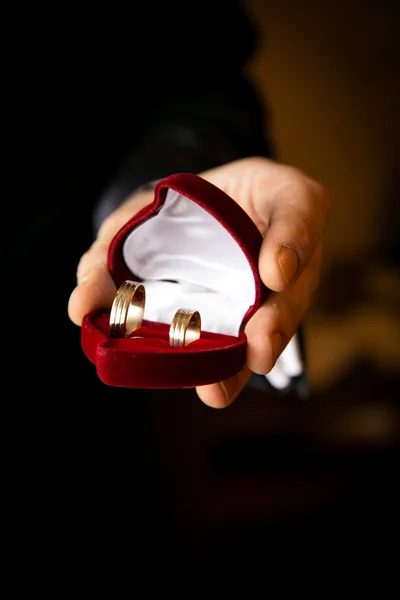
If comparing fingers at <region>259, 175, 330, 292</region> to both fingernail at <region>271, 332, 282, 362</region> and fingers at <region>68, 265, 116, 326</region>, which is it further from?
fingers at <region>68, 265, 116, 326</region>

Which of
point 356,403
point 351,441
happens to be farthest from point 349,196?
point 351,441

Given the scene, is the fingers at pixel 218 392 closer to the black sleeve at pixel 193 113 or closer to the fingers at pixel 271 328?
the fingers at pixel 271 328

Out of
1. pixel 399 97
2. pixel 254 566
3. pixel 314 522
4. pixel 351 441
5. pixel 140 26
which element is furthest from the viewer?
pixel 399 97

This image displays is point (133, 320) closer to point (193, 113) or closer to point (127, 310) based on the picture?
point (127, 310)

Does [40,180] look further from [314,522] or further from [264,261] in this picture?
[314,522]

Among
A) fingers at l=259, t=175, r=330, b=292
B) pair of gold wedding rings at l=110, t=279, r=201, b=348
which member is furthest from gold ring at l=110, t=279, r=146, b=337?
fingers at l=259, t=175, r=330, b=292

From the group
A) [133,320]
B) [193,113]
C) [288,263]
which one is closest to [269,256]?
[288,263]

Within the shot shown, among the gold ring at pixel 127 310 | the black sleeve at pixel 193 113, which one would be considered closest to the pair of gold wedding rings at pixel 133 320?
the gold ring at pixel 127 310
